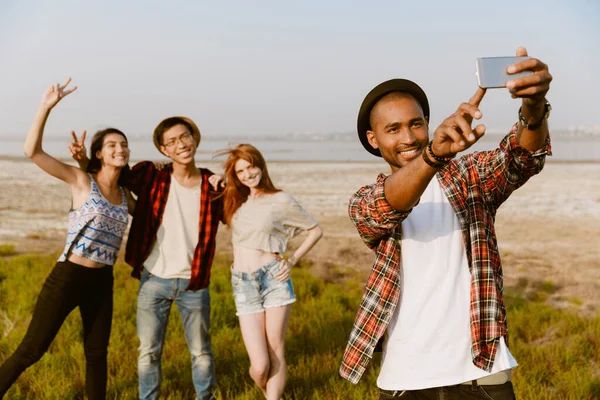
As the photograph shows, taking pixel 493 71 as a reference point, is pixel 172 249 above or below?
below

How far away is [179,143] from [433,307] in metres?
2.92

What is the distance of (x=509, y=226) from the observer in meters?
14.6

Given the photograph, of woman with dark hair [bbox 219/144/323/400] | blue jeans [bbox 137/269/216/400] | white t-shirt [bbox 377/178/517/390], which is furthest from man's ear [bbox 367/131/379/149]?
blue jeans [bbox 137/269/216/400]

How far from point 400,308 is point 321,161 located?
103 ft

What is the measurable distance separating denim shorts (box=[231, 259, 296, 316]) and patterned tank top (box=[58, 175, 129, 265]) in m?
0.96

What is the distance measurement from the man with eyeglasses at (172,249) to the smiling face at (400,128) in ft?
8.36

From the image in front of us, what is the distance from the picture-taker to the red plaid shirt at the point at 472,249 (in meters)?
2.27

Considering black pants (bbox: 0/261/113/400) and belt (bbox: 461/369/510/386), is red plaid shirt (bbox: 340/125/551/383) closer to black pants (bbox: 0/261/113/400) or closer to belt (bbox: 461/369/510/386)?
belt (bbox: 461/369/510/386)

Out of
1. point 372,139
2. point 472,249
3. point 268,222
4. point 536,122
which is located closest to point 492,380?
point 472,249

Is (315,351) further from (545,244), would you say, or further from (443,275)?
(545,244)

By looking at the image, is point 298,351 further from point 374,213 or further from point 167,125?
point 374,213

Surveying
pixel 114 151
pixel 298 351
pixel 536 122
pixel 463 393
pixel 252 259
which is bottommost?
pixel 298 351

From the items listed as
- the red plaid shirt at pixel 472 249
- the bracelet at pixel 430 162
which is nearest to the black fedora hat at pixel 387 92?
the red plaid shirt at pixel 472 249

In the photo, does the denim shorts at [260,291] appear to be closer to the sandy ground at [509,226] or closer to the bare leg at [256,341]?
the bare leg at [256,341]
